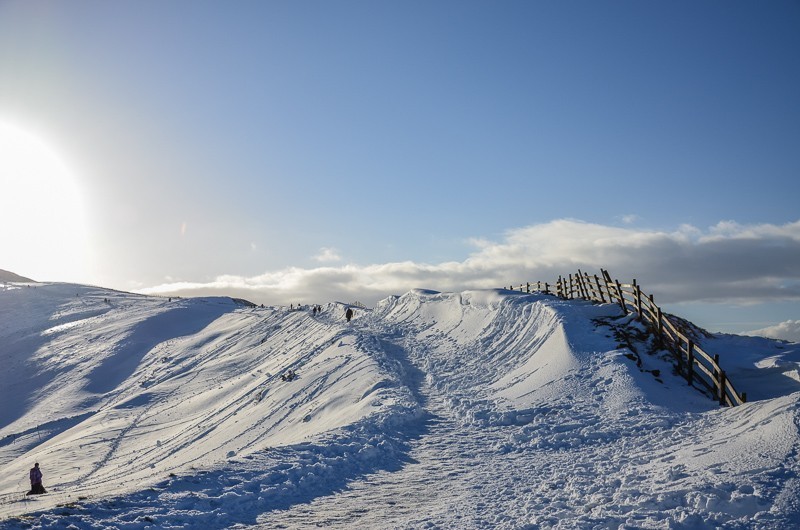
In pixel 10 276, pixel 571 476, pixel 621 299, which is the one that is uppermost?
pixel 10 276

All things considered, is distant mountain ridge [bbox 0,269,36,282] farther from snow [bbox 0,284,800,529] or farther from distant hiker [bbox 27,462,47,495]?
distant hiker [bbox 27,462,47,495]

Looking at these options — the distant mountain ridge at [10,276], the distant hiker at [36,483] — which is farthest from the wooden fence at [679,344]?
the distant mountain ridge at [10,276]

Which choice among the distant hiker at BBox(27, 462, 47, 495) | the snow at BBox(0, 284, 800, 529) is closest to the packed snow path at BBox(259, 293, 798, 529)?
the snow at BBox(0, 284, 800, 529)

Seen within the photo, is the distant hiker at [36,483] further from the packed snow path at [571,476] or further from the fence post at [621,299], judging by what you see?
the fence post at [621,299]

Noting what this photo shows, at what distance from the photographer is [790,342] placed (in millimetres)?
26672

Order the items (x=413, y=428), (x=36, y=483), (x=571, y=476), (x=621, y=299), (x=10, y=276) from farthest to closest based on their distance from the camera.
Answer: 1. (x=10, y=276)
2. (x=621, y=299)
3. (x=36, y=483)
4. (x=413, y=428)
5. (x=571, y=476)

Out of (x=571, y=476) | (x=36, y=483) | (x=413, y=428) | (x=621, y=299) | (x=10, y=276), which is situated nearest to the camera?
(x=571, y=476)

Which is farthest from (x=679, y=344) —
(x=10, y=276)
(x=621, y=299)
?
(x=10, y=276)

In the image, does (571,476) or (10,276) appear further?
(10,276)

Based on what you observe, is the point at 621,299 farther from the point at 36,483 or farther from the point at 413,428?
the point at 36,483

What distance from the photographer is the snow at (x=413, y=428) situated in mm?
9773

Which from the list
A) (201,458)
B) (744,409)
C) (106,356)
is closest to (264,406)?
(201,458)

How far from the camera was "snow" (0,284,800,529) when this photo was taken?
9.77 meters

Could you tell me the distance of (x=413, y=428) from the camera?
17.0m
